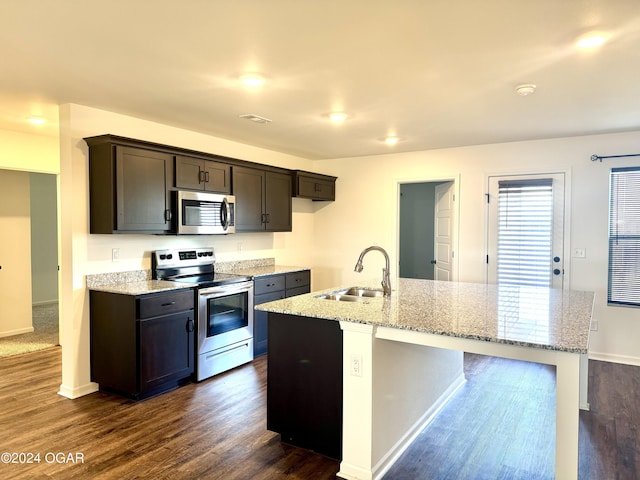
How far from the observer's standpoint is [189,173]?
4.01 m

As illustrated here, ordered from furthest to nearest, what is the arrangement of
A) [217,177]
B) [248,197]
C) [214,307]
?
1. [248,197]
2. [217,177]
3. [214,307]

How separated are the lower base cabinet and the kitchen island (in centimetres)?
7

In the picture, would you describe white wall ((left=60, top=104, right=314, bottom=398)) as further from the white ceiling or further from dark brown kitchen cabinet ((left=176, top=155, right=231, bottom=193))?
dark brown kitchen cabinet ((left=176, top=155, right=231, bottom=193))

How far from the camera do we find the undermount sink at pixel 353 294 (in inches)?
124

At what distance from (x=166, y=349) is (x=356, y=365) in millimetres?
1890

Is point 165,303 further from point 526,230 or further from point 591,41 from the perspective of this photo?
point 526,230

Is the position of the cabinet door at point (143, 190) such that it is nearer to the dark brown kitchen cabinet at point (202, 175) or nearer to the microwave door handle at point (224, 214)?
the dark brown kitchen cabinet at point (202, 175)

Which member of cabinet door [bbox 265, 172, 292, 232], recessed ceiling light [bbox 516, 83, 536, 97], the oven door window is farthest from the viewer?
cabinet door [bbox 265, 172, 292, 232]

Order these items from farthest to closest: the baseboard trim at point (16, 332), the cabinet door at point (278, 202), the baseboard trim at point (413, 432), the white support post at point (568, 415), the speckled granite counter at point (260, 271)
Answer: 1. the baseboard trim at point (16, 332)
2. the cabinet door at point (278, 202)
3. the speckled granite counter at point (260, 271)
4. the baseboard trim at point (413, 432)
5. the white support post at point (568, 415)

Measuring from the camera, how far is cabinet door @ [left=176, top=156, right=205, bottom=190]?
12.8ft

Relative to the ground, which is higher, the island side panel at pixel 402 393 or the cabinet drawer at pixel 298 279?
the cabinet drawer at pixel 298 279

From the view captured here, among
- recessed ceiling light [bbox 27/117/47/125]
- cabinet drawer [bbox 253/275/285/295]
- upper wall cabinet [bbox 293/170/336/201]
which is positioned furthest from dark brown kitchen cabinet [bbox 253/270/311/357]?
recessed ceiling light [bbox 27/117/47/125]

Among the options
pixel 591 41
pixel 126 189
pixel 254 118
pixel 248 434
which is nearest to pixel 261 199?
pixel 254 118

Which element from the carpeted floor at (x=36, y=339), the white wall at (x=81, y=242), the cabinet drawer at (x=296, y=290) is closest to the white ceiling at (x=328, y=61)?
the white wall at (x=81, y=242)
